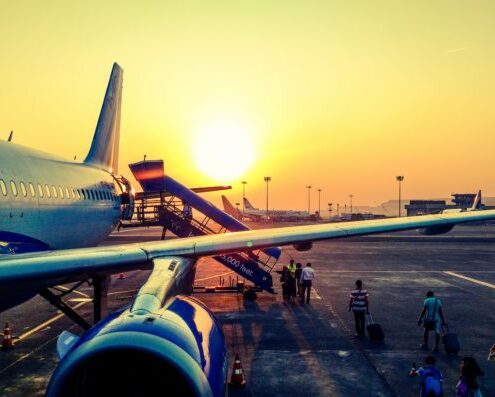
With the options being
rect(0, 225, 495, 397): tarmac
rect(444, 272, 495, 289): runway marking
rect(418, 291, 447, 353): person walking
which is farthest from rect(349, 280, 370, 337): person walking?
rect(444, 272, 495, 289): runway marking

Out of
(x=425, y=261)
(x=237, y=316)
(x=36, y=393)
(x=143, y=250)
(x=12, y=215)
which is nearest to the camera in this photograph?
(x=143, y=250)

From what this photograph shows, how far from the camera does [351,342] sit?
599 inches

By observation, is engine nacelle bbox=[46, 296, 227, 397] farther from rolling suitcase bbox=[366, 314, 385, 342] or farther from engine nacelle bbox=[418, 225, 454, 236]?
rolling suitcase bbox=[366, 314, 385, 342]

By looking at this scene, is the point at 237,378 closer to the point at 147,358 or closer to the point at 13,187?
the point at 147,358

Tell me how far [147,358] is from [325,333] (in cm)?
1146

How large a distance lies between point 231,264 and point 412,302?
8.64 metres

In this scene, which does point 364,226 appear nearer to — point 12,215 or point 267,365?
point 267,365

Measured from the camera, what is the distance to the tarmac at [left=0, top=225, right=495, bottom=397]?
11.7 meters

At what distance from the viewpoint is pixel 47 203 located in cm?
1211

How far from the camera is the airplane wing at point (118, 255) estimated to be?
7172 mm

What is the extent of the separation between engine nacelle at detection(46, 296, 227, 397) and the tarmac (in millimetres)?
5207

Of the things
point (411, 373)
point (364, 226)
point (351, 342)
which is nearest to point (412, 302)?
point (351, 342)

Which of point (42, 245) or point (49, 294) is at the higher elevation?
point (42, 245)

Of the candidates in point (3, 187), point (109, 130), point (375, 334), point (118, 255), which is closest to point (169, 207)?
point (109, 130)
